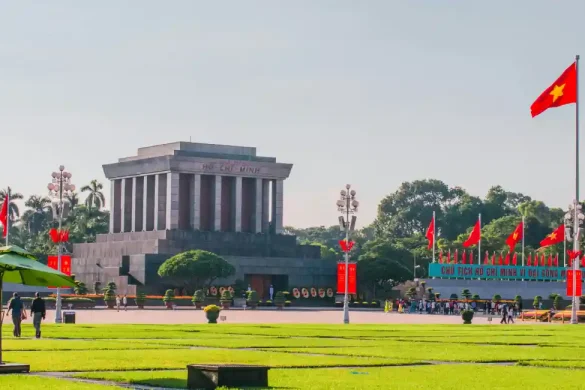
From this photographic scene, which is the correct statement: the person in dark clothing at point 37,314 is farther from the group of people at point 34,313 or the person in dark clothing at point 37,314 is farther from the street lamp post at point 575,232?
the street lamp post at point 575,232

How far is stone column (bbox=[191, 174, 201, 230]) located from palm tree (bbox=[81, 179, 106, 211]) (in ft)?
125

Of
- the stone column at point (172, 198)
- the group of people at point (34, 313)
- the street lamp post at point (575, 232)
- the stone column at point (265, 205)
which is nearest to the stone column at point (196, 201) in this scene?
the stone column at point (172, 198)

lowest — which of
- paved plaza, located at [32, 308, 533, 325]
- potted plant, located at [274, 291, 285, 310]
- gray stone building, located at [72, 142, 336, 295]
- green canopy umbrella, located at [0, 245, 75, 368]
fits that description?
paved plaza, located at [32, 308, 533, 325]

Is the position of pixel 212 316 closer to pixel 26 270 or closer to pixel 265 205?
pixel 26 270

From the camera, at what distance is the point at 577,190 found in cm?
5869

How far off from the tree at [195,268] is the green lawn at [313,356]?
207 feet

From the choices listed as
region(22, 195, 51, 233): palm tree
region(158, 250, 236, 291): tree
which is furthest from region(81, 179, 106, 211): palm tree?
region(158, 250, 236, 291): tree

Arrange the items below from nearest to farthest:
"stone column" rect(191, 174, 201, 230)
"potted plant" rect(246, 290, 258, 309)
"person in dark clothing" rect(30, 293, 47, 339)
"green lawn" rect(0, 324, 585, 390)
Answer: "green lawn" rect(0, 324, 585, 390) < "person in dark clothing" rect(30, 293, 47, 339) < "potted plant" rect(246, 290, 258, 309) < "stone column" rect(191, 174, 201, 230)

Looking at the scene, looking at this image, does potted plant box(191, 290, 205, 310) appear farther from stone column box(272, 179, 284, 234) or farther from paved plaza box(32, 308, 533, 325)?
stone column box(272, 179, 284, 234)

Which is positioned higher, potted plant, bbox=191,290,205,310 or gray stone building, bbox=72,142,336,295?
gray stone building, bbox=72,142,336,295

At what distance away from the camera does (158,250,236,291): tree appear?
11769 centimetres

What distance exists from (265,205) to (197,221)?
9.57 meters

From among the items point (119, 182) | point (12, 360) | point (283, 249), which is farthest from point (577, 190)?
point (119, 182)

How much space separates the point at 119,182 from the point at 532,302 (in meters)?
50.1
